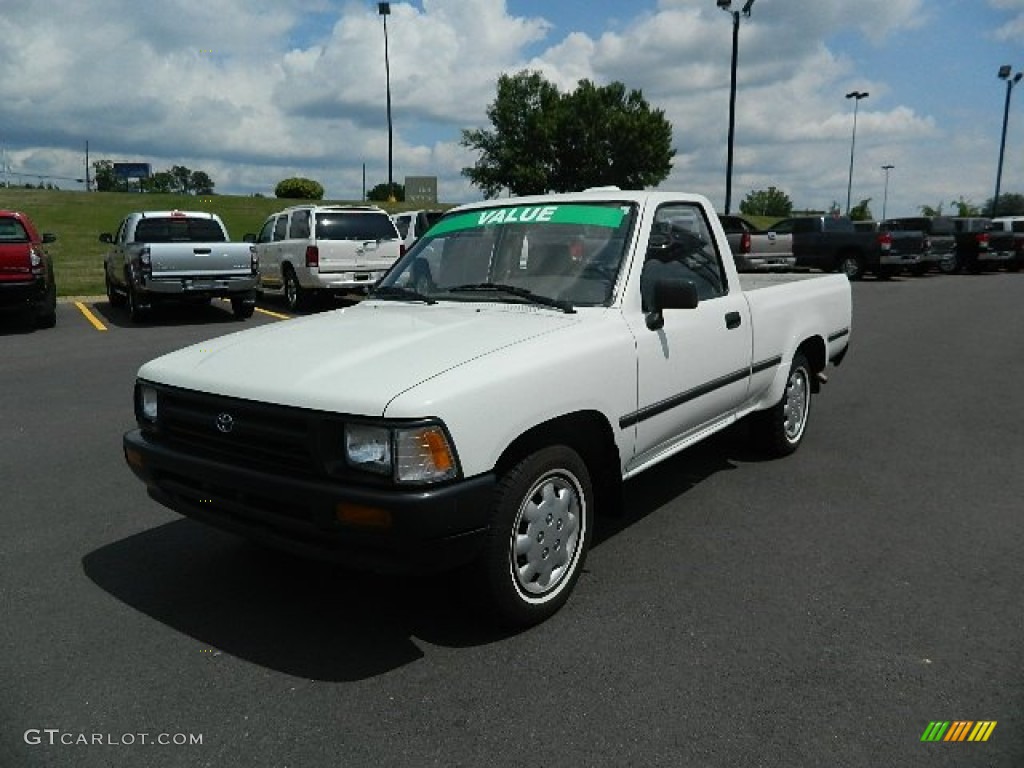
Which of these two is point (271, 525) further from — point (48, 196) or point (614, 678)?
point (48, 196)

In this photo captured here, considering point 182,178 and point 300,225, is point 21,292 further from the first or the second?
point 182,178

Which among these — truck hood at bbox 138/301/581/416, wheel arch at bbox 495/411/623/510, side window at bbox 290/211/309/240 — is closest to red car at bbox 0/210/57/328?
side window at bbox 290/211/309/240

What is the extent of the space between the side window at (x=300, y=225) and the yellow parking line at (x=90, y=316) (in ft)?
12.2

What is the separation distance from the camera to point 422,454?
2.74m

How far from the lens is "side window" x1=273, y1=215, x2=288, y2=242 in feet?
51.6

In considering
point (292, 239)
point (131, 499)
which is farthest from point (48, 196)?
point (131, 499)

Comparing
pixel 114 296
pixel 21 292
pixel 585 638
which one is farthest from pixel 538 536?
pixel 114 296

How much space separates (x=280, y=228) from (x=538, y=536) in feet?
46.0

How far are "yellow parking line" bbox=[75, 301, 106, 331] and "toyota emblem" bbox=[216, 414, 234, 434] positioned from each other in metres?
10.9

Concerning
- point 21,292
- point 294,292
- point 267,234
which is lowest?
point 294,292

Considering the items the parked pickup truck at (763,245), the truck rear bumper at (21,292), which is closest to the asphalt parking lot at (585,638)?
the truck rear bumper at (21,292)

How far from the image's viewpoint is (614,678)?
2879 mm

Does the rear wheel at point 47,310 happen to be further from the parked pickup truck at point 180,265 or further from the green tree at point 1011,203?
the green tree at point 1011,203

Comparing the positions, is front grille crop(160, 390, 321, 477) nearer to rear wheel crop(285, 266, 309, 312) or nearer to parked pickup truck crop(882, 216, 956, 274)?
rear wheel crop(285, 266, 309, 312)
